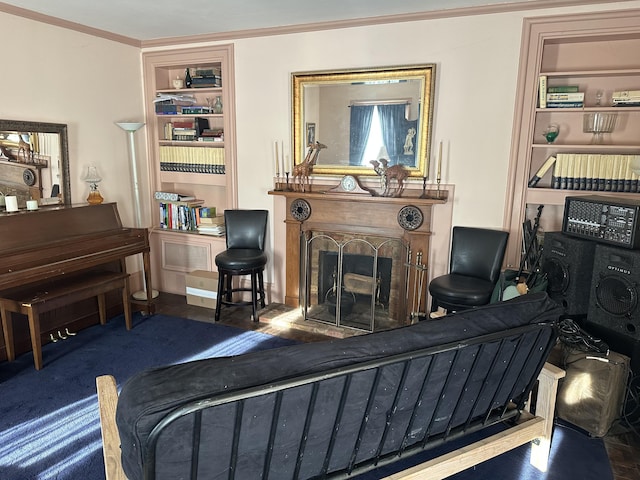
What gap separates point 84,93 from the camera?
3803 millimetres

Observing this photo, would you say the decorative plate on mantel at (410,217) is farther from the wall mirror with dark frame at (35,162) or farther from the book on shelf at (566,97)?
the wall mirror with dark frame at (35,162)

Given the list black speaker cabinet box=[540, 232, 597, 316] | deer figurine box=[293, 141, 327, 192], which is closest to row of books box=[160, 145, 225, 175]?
deer figurine box=[293, 141, 327, 192]

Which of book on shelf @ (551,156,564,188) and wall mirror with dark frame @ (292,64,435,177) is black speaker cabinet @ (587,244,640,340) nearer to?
book on shelf @ (551,156,564,188)

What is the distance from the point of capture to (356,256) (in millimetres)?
3867

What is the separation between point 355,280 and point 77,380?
2229 millimetres

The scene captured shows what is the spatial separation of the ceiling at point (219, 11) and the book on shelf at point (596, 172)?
1.09 metres

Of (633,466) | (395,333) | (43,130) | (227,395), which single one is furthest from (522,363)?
(43,130)

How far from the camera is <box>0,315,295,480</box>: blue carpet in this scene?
2.15 m

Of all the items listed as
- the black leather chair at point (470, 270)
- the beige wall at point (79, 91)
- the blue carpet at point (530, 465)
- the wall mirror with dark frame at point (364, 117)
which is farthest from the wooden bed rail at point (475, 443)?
the beige wall at point (79, 91)

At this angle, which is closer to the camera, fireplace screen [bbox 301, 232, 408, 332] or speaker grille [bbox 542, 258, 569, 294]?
speaker grille [bbox 542, 258, 569, 294]

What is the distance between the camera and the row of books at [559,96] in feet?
10.1

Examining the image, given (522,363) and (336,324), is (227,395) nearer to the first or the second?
(522,363)

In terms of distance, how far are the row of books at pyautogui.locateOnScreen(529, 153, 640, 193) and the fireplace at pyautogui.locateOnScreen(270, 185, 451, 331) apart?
0.80 m

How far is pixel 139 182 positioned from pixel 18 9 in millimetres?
1666
